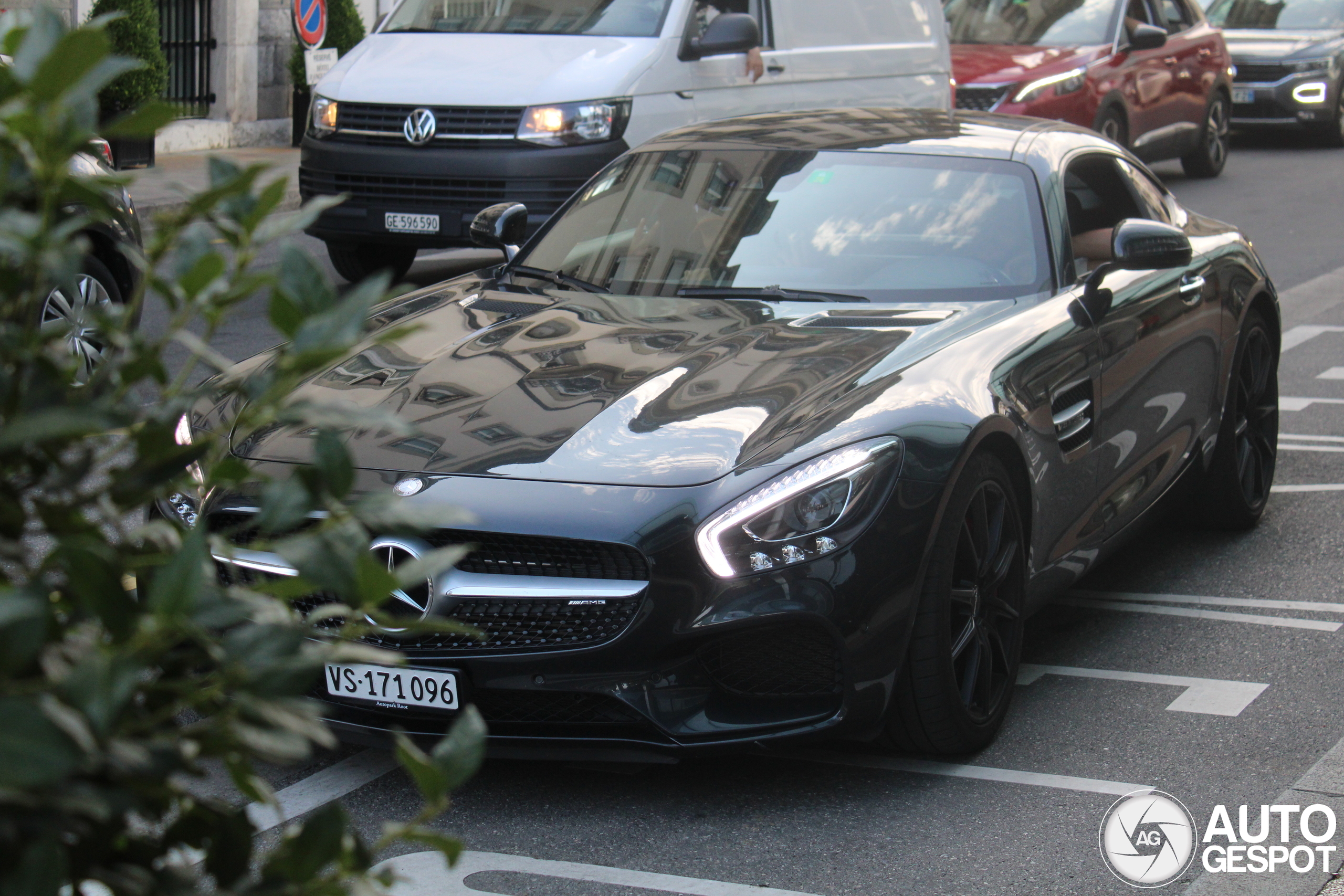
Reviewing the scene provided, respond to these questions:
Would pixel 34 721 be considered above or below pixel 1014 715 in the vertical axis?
above

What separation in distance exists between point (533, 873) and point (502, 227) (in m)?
2.87

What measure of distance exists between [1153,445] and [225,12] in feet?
50.5

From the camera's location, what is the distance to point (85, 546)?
1.06 meters

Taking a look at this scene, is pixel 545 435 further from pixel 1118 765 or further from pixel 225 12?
pixel 225 12

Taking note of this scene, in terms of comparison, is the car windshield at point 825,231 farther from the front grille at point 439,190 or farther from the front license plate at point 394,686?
the front grille at point 439,190

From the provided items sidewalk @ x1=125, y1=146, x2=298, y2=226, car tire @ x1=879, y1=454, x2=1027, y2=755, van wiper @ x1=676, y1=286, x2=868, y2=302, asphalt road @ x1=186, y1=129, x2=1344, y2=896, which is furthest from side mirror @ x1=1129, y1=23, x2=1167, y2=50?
car tire @ x1=879, y1=454, x2=1027, y2=755

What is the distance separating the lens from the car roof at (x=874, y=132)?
5305 millimetres

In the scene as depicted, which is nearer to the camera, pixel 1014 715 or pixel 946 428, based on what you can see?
pixel 946 428

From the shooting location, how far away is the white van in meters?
9.45

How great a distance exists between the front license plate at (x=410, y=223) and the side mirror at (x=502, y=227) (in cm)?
378

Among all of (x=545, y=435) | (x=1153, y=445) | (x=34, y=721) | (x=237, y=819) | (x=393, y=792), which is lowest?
(x=393, y=792)

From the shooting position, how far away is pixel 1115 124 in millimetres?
14953

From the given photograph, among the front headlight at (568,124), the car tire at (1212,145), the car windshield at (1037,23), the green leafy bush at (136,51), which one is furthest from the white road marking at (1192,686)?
the car tire at (1212,145)

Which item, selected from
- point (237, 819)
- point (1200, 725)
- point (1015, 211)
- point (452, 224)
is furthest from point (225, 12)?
point (237, 819)
